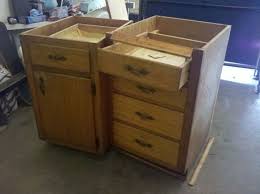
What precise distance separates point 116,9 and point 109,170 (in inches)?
67.7

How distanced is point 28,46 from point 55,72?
0.63 ft

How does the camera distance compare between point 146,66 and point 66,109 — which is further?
point 66,109

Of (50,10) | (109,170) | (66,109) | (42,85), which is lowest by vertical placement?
(109,170)

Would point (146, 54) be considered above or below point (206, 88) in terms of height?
above

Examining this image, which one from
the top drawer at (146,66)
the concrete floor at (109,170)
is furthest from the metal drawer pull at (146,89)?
the concrete floor at (109,170)

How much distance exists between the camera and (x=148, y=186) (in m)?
1.51

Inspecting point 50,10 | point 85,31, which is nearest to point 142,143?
point 85,31

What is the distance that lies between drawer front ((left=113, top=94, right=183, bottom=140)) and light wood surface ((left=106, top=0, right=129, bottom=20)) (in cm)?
136

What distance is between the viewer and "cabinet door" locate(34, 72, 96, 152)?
4.82ft

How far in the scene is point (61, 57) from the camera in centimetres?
139

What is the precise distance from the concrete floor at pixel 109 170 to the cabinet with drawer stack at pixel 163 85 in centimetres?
11

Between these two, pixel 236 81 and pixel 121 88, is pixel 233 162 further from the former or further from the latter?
pixel 236 81

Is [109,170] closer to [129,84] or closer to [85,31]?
[129,84]

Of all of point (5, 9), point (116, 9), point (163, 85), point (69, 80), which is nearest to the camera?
point (163, 85)
